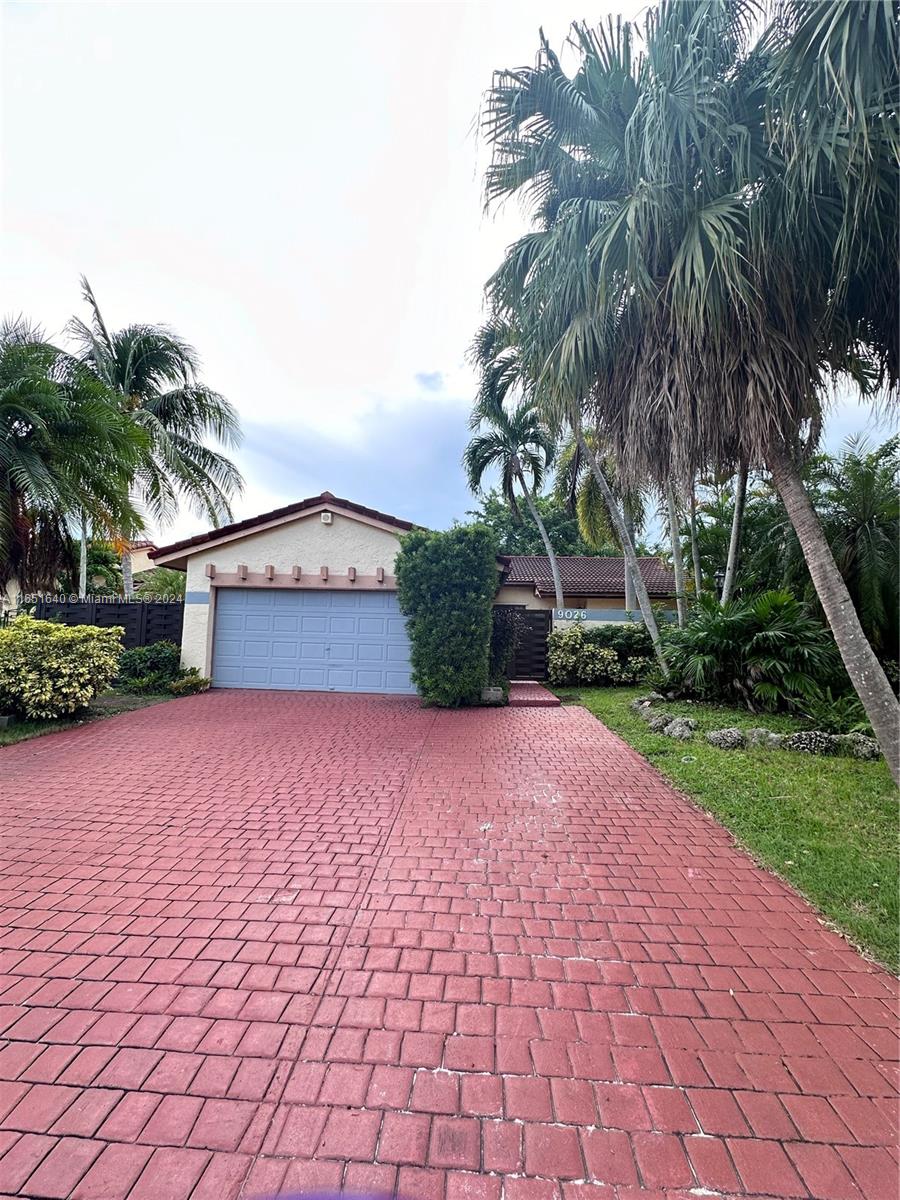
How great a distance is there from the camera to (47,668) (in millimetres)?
7840

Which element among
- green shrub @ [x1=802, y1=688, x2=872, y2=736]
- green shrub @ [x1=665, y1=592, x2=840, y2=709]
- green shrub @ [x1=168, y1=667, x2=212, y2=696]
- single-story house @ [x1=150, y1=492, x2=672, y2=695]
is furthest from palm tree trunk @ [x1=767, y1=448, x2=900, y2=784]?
green shrub @ [x1=168, y1=667, x2=212, y2=696]

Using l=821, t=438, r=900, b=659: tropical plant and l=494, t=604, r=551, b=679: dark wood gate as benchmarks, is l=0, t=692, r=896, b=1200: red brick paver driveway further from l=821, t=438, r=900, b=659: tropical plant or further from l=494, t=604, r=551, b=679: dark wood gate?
l=494, t=604, r=551, b=679: dark wood gate

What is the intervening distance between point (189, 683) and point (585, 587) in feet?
41.5

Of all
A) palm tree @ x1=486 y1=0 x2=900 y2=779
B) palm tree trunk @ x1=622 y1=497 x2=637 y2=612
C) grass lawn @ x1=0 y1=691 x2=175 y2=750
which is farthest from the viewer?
palm tree trunk @ x1=622 y1=497 x2=637 y2=612

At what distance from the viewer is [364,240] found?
30.5ft

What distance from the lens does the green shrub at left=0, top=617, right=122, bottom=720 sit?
761 centimetres

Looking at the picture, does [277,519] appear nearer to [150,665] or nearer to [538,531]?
[150,665]

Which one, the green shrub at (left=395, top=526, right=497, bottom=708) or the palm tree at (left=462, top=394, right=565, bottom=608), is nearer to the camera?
the green shrub at (left=395, top=526, right=497, bottom=708)

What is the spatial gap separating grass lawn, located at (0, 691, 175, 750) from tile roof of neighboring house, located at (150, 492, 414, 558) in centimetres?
339

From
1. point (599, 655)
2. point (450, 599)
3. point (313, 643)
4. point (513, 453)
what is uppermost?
point (513, 453)

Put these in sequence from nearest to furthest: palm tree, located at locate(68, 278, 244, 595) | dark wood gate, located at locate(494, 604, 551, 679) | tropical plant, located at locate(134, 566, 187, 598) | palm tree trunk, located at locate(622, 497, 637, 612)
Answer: palm tree trunk, located at locate(622, 497, 637, 612), dark wood gate, located at locate(494, 604, 551, 679), palm tree, located at locate(68, 278, 244, 595), tropical plant, located at locate(134, 566, 187, 598)

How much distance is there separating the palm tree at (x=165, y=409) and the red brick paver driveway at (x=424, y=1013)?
12.3 meters

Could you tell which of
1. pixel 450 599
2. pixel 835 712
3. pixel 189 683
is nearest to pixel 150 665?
pixel 189 683

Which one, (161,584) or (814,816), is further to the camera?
(161,584)
